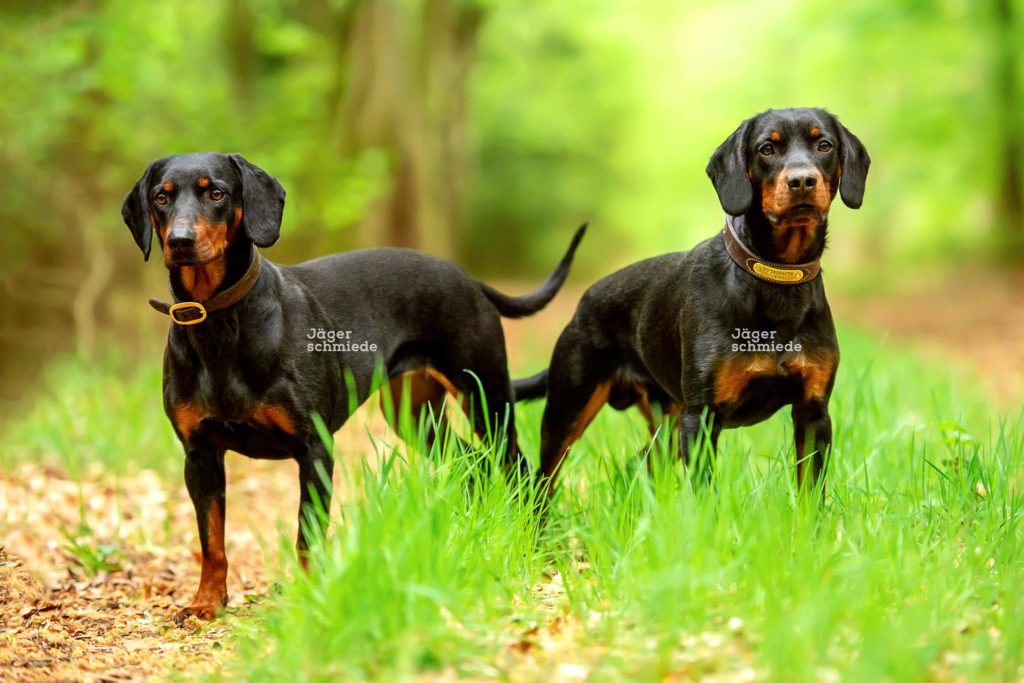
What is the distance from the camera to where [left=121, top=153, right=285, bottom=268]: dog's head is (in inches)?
158

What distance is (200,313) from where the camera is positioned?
4230 millimetres

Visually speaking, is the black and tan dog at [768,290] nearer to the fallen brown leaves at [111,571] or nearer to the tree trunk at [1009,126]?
the fallen brown leaves at [111,571]

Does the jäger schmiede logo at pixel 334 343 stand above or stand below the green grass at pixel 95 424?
above

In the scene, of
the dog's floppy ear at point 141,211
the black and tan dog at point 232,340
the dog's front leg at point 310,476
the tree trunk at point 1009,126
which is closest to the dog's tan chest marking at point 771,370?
the black and tan dog at point 232,340

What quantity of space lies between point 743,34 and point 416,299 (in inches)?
1039

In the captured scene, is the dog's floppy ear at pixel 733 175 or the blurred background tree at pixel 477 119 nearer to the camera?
the dog's floppy ear at pixel 733 175

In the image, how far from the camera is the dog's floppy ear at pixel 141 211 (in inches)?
170

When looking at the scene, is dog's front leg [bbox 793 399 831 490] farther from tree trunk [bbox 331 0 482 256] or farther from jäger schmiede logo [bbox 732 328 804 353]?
tree trunk [bbox 331 0 482 256]

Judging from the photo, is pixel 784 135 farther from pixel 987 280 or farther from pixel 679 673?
pixel 987 280

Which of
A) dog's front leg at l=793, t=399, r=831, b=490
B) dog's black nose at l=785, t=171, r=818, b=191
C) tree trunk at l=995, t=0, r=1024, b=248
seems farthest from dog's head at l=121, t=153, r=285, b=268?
tree trunk at l=995, t=0, r=1024, b=248

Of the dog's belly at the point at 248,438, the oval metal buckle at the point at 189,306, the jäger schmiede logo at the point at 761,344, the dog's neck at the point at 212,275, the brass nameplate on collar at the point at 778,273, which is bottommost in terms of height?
the dog's belly at the point at 248,438

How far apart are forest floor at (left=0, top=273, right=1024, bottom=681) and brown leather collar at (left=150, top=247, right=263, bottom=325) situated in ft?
2.74

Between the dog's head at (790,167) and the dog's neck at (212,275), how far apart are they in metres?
1.92

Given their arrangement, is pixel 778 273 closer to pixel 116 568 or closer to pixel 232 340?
pixel 232 340
